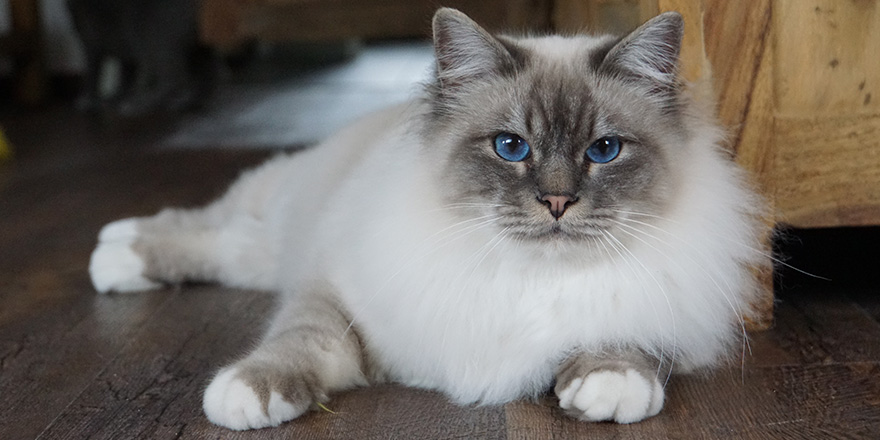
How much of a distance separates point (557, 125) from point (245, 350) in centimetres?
82

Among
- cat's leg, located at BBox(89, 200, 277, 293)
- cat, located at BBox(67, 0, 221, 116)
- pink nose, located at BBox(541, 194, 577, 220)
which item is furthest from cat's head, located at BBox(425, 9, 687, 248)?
cat, located at BBox(67, 0, 221, 116)

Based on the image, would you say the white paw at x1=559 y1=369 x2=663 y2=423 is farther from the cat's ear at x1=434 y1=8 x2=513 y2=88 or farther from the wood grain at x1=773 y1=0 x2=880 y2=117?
the wood grain at x1=773 y1=0 x2=880 y2=117

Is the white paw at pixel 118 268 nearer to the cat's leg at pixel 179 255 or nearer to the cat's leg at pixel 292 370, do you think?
the cat's leg at pixel 179 255

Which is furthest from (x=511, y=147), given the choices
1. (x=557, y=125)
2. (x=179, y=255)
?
(x=179, y=255)

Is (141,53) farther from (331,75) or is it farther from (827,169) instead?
(827,169)

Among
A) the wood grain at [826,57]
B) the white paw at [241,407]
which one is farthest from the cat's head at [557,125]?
the white paw at [241,407]

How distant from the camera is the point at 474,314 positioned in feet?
5.09

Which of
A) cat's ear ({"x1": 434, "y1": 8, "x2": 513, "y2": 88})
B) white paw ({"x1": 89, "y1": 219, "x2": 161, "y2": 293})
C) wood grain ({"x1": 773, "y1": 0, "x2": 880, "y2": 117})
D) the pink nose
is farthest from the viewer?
white paw ({"x1": 89, "y1": 219, "x2": 161, "y2": 293})

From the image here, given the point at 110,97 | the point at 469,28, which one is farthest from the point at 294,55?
the point at 469,28

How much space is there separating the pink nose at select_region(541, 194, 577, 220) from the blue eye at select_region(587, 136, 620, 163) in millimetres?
105

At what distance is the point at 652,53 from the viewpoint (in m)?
1.52

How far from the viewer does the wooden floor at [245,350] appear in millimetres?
1450

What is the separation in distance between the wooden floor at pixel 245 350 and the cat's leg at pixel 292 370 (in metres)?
0.03

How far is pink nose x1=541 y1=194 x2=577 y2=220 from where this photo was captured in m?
1.40
